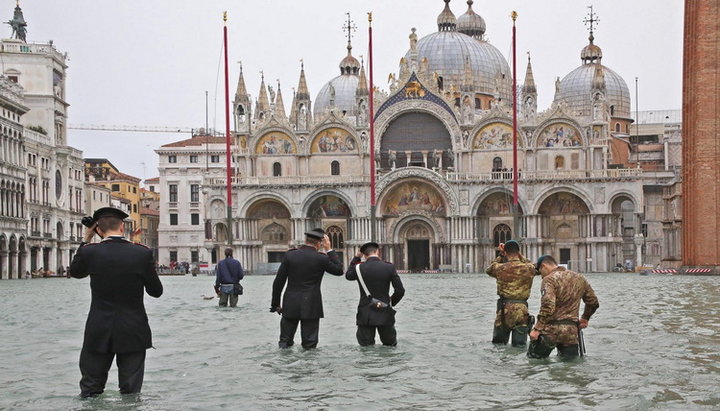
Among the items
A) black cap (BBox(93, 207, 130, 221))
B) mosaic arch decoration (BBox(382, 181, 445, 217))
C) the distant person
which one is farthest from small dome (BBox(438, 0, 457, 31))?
black cap (BBox(93, 207, 130, 221))

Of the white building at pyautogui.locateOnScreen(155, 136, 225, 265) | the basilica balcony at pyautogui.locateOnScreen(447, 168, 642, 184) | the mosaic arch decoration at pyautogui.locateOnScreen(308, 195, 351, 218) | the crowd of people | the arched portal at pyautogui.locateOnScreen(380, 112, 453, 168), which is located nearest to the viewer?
the crowd of people

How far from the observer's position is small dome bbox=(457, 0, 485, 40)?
94.4 metres

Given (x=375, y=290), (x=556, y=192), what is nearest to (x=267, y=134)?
(x=556, y=192)

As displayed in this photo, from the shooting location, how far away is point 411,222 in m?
75.1

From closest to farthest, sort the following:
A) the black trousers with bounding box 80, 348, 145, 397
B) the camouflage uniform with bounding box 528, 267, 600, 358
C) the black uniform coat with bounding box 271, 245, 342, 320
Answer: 1. the black trousers with bounding box 80, 348, 145, 397
2. the camouflage uniform with bounding box 528, 267, 600, 358
3. the black uniform coat with bounding box 271, 245, 342, 320

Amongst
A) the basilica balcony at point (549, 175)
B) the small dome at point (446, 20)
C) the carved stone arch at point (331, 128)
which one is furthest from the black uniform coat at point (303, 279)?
the small dome at point (446, 20)

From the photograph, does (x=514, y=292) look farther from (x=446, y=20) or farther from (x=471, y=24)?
(x=471, y=24)

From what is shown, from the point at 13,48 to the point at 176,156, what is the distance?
22868mm

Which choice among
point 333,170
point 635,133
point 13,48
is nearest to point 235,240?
point 333,170

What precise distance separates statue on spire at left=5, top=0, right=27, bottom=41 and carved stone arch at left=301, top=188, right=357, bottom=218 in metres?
30.1

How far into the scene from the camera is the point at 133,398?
36.1 ft

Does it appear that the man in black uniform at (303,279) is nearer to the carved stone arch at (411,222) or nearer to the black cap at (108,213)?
the black cap at (108,213)

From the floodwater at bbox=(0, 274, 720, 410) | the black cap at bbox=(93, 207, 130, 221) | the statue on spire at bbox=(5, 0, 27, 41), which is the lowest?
the floodwater at bbox=(0, 274, 720, 410)

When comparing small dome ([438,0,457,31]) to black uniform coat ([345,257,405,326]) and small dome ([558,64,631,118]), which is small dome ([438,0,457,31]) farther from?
black uniform coat ([345,257,405,326])
